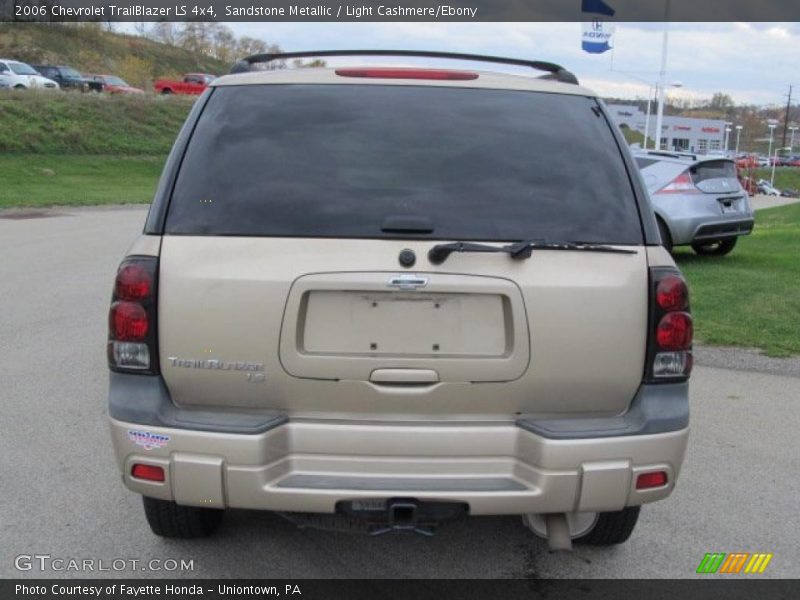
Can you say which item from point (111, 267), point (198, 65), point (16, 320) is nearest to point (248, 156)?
point (16, 320)

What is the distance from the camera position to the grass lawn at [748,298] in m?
7.19

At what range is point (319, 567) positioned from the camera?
10.9ft

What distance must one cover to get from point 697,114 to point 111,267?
482ft

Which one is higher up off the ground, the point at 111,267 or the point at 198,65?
A: the point at 111,267

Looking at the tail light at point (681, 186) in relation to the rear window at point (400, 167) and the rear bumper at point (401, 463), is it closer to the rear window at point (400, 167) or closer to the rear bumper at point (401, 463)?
the rear window at point (400, 167)

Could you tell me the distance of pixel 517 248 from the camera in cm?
272

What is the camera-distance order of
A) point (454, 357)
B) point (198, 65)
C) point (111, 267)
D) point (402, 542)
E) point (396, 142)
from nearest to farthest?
point (454, 357)
point (396, 142)
point (402, 542)
point (111, 267)
point (198, 65)

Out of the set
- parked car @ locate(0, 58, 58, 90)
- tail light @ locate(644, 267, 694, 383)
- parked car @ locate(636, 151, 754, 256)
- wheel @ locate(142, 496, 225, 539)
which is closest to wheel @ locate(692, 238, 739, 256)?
parked car @ locate(636, 151, 754, 256)

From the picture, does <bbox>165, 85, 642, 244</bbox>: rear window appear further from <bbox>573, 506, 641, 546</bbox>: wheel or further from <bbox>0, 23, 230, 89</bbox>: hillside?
<bbox>0, 23, 230, 89</bbox>: hillside

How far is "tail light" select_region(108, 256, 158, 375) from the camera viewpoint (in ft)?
9.04

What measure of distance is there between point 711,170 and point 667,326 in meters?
9.48

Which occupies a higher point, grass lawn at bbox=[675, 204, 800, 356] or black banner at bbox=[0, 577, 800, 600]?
black banner at bbox=[0, 577, 800, 600]

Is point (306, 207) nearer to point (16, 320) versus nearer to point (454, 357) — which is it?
point (454, 357)

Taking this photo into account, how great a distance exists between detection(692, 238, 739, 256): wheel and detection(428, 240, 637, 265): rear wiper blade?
9.89 metres
